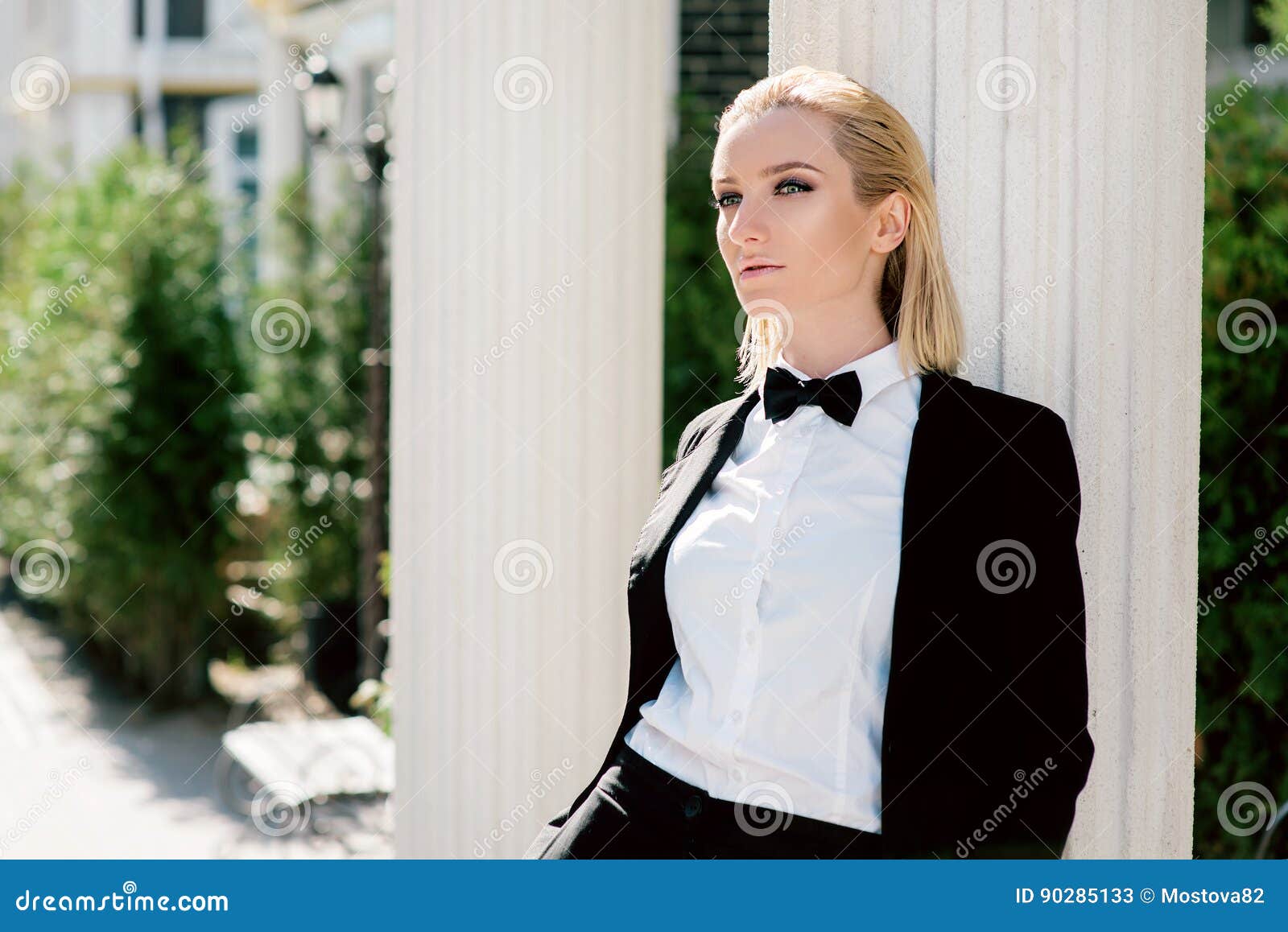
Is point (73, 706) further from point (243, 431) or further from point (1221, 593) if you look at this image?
point (1221, 593)

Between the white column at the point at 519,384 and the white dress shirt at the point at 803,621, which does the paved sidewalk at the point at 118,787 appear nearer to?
the white column at the point at 519,384

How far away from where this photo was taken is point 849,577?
1828 mm

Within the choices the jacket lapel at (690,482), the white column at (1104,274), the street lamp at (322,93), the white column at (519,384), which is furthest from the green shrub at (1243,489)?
the street lamp at (322,93)

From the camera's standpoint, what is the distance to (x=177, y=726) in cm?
771

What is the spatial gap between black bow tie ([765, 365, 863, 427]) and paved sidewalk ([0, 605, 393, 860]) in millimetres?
3621

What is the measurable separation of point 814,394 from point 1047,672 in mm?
508

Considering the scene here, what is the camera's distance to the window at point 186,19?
1822 cm

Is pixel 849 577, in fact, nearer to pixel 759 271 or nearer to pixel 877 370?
pixel 877 370

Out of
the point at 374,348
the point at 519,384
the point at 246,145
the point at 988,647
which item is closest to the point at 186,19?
the point at 246,145

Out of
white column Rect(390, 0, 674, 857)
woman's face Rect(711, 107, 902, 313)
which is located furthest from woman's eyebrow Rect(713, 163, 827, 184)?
white column Rect(390, 0, 674, 857)

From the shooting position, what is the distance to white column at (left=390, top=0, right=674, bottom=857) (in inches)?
125

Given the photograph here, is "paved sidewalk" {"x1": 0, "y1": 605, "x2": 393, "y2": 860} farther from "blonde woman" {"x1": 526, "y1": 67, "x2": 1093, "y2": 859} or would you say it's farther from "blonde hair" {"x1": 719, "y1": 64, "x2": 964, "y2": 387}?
"blonde hair" {"x1": 719, "y1": 64, "x2": 964, "y2": 387}

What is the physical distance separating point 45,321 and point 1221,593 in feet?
21.7
